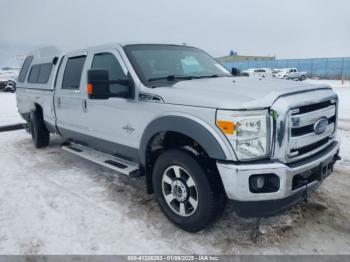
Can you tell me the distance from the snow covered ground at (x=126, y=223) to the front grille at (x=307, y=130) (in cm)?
84

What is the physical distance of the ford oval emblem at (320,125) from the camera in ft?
9.50

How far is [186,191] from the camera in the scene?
309cm

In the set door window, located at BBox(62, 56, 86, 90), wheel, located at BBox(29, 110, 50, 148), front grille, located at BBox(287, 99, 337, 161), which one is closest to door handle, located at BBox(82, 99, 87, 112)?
door window, located at BBox(62, 56, 86, 90)

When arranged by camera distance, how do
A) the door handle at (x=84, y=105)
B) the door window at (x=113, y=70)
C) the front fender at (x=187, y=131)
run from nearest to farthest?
1. the front fender at (x=187, y=131)
2. the door window at (x=113, y=70)
3. the door handle at (x=84, y=105)

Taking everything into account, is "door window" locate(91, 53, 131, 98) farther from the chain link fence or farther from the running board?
the chain link fence

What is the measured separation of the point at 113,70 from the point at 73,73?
1.25 m

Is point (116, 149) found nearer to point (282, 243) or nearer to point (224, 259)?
point (224, 259)

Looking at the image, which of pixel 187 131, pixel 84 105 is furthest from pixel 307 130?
pixel 84 105

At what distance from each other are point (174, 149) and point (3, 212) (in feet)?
7.06

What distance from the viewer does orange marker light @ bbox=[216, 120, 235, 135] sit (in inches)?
103

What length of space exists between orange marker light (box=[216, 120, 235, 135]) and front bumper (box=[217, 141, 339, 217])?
0.27 meters

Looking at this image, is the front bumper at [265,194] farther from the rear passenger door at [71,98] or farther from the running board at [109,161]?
the rear passenger door at [71,98]

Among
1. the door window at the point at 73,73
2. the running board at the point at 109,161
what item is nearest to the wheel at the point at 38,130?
the running board at the point at 109,161

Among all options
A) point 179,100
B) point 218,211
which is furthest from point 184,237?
point 179,100
